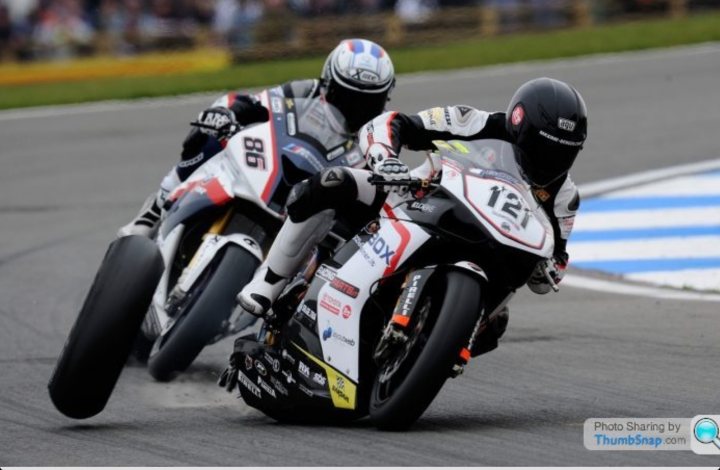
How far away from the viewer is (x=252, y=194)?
731 centimetres

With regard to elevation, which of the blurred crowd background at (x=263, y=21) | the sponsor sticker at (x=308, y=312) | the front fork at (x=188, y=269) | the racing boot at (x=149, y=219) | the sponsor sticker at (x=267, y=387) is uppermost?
the sponsor sticker at (x=308, y=312)

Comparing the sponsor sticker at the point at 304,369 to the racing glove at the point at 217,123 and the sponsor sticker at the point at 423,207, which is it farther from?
the racing glove at the point at 217,123

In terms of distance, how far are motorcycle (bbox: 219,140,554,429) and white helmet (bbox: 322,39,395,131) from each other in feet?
4.11

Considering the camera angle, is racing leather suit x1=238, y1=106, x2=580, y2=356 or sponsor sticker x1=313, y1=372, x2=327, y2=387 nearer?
sponsor sticker x1=313, y1=372, x2=327, y2=387

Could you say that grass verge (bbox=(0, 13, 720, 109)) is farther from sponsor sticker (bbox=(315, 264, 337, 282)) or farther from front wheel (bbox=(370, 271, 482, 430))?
front wheel (bbox=(370, 271, 482, 430))

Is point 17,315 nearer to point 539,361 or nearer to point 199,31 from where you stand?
point 539,361

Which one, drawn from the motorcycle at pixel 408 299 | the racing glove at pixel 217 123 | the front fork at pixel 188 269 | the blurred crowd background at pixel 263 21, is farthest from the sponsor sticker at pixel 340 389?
the blurred crowd background at pixel 263 21

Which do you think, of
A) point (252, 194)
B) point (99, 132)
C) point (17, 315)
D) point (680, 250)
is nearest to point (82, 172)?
point (99, 132)

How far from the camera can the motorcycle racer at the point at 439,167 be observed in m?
5.95

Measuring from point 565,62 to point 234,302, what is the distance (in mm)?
12026

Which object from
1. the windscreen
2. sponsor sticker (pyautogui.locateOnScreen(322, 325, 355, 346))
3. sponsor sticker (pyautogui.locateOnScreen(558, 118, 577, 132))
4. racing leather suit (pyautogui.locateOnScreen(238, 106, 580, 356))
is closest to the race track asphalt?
sponsor sticker (pyautogui.locateOnScreen(322, 325, 355, 346))

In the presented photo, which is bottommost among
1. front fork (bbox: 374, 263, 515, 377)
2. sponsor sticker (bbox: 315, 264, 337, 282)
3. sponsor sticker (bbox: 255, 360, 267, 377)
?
sponsor sticker (bbox: 255, 360, 267, 377)

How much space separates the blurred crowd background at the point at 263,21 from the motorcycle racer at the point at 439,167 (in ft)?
48.3

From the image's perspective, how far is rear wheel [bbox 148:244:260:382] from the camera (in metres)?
6.91
